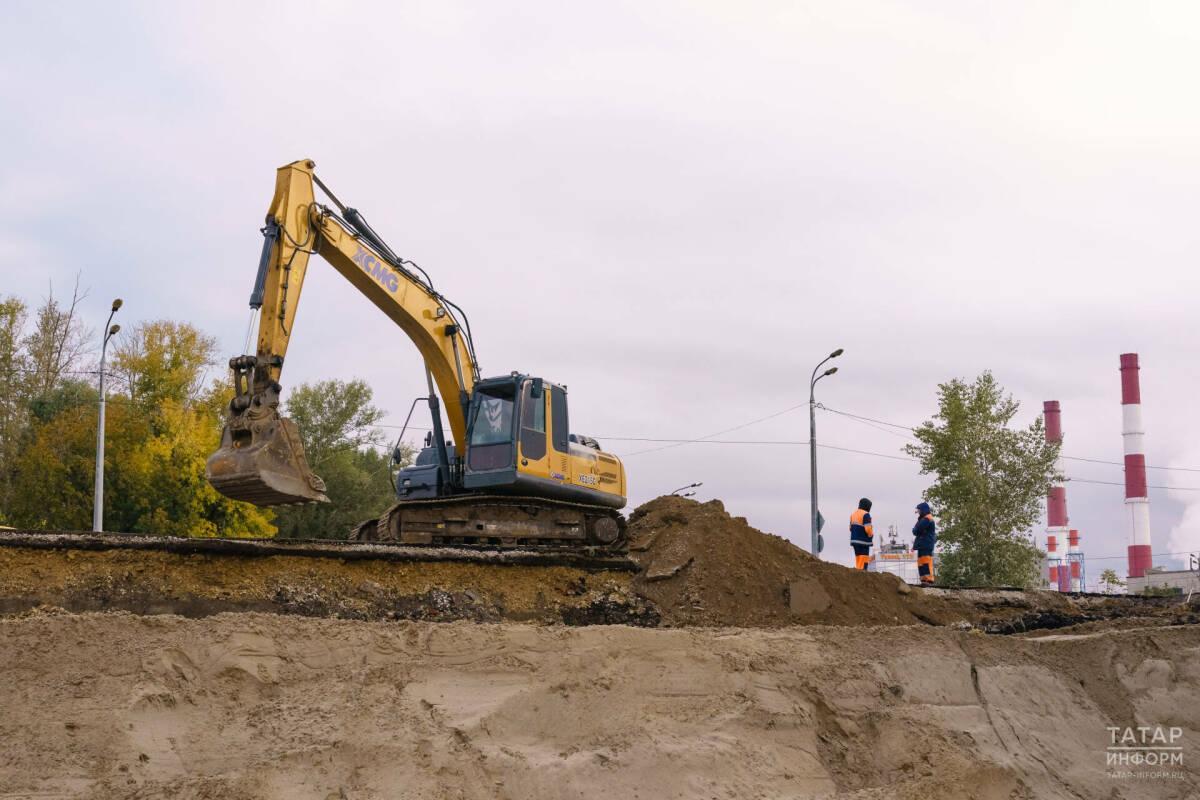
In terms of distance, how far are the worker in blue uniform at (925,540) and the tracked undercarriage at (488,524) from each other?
20.1 ft

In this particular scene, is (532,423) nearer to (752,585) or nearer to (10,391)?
(752,585)

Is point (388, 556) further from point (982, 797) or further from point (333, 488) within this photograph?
point (333, 488)

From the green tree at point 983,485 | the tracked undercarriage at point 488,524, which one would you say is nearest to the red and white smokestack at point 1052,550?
the green tree at point 983,485

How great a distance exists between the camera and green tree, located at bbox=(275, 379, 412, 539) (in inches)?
1492

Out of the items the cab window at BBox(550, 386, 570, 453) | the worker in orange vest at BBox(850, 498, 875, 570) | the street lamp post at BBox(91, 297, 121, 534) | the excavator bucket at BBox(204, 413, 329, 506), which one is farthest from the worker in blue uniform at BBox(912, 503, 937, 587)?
the street lamp post at BBox(91, 297, 121, 534)

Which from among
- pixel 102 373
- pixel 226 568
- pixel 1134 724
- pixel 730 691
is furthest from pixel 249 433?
pixel 102 373

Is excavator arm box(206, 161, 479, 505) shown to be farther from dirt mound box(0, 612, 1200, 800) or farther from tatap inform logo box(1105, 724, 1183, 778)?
tatap inform logo box(1105, 724, 1183, 778)

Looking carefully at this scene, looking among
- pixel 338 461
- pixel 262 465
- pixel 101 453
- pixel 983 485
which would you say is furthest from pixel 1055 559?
pixel 262 465

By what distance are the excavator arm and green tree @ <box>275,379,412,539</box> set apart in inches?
909

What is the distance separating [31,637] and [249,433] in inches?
163

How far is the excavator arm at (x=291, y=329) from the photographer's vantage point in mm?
10648

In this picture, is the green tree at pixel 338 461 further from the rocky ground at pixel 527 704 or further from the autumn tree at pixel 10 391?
the rocky ground at pixel 527 704

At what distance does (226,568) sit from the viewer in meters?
10.4

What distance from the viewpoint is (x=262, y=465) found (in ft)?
34.4
